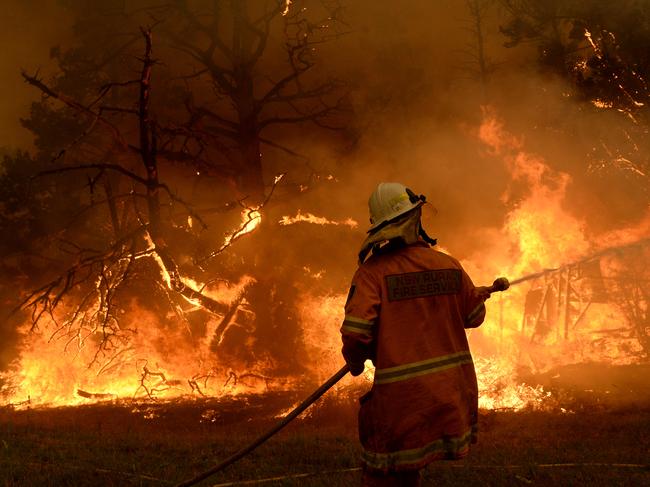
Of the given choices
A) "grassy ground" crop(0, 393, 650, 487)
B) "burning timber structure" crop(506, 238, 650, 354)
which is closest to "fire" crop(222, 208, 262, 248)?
"grassy ground" crop(0, 393, 650, 487)

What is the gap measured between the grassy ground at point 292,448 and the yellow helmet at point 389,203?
2685mm

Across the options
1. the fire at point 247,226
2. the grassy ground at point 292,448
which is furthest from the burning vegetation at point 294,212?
the grassy ground at point 292,448

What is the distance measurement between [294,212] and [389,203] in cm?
1040

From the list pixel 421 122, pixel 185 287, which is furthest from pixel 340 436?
pixel 421 122

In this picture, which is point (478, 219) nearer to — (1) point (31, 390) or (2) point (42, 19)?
(1) point (31, 390)

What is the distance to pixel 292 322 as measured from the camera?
12.0 m

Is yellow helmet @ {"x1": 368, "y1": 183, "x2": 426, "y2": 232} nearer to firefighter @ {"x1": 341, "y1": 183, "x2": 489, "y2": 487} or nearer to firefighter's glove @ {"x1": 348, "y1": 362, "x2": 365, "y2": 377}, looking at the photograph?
firefighter @ {"x1": 341, "y1": 183, "x2": 489, "y2": 487}

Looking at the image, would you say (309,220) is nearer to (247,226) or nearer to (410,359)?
(247,226)

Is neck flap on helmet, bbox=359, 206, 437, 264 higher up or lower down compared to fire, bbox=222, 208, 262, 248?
lower down

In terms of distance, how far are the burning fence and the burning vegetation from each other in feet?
0.13

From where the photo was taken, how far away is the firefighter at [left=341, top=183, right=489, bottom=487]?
127 inches

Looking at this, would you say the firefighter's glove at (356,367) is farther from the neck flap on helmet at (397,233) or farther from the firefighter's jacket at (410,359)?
the neck flap on helmet at (397,233)

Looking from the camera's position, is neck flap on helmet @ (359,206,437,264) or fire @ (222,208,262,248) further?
fire @ (222,208,262,248)

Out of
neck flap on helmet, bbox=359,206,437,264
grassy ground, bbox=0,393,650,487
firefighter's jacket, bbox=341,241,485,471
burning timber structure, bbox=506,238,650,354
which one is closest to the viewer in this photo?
firefighter's jacket, bbox=341,241,485,471
